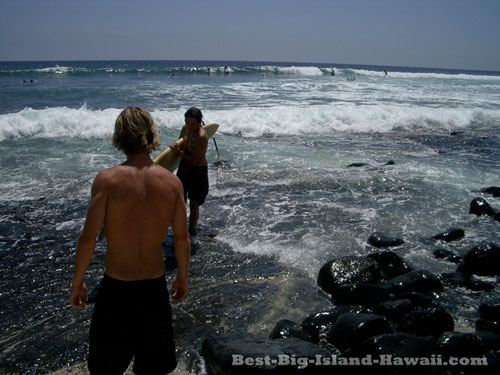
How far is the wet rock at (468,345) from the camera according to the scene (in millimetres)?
3334

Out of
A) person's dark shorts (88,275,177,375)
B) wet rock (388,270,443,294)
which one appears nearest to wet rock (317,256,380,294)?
wet rock (388,270,443,294)

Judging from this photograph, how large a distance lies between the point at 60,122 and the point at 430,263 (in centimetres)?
1327

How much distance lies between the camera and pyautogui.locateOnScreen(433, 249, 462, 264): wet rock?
18.3ft

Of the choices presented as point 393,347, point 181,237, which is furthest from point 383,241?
point 181,237

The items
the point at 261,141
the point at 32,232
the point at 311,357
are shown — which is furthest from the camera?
the point at 261,141

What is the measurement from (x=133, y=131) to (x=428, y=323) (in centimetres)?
327

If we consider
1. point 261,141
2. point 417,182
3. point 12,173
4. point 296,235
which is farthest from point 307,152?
point 12,173

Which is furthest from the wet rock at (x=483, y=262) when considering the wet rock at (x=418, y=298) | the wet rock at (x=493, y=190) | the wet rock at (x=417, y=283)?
the wet rock at (x=493, y=190)

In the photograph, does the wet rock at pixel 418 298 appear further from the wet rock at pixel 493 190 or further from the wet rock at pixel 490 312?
the wet rock at pixel 493 190

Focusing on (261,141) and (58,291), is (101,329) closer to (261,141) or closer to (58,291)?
(58,291)

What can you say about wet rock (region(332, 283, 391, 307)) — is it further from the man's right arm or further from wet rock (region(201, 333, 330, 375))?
the man's right arm

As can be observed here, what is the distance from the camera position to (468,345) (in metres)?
3.39

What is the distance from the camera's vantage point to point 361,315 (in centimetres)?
371

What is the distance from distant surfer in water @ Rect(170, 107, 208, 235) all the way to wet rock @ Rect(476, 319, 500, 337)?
388 centimetres
